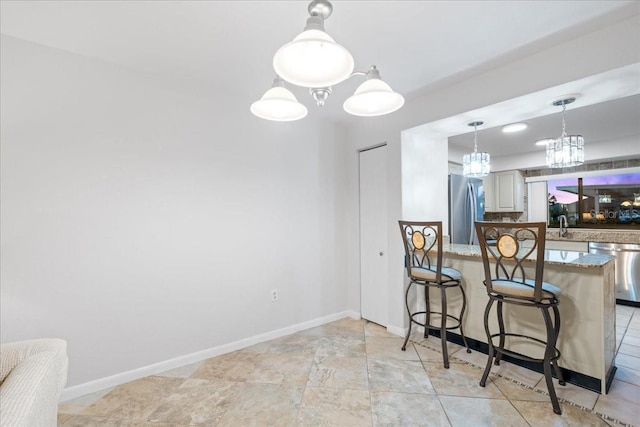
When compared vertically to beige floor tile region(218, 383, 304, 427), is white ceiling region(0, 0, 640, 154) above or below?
above

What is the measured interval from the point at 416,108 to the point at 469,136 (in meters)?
1.80

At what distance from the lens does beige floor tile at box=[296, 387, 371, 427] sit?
179 centimetres

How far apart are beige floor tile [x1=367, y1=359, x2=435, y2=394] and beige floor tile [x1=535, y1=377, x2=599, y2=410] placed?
0.80 meters

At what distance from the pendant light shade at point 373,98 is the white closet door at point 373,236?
1703mm

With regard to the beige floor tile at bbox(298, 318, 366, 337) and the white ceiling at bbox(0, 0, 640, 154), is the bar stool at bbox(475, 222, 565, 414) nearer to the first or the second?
the white ceiling at bbox(0, 0, 640, 154)

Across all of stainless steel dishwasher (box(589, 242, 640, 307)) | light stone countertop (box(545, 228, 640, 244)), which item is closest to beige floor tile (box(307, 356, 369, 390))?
light stone countertop (box(545, 228, 640, 244))

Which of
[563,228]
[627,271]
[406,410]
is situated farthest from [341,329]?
[563,228]

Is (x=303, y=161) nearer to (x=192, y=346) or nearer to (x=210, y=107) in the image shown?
(x=210, y=107)

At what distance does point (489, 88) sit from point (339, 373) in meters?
2.61

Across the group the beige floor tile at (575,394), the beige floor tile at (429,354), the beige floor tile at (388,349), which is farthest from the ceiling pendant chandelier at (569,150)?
the beige floor tile at (388,349)

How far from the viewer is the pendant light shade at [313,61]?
1009 millimetres

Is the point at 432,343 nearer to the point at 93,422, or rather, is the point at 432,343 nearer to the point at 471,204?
the point at 471,204

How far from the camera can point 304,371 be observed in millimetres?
2369

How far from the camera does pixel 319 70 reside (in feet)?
3.74
